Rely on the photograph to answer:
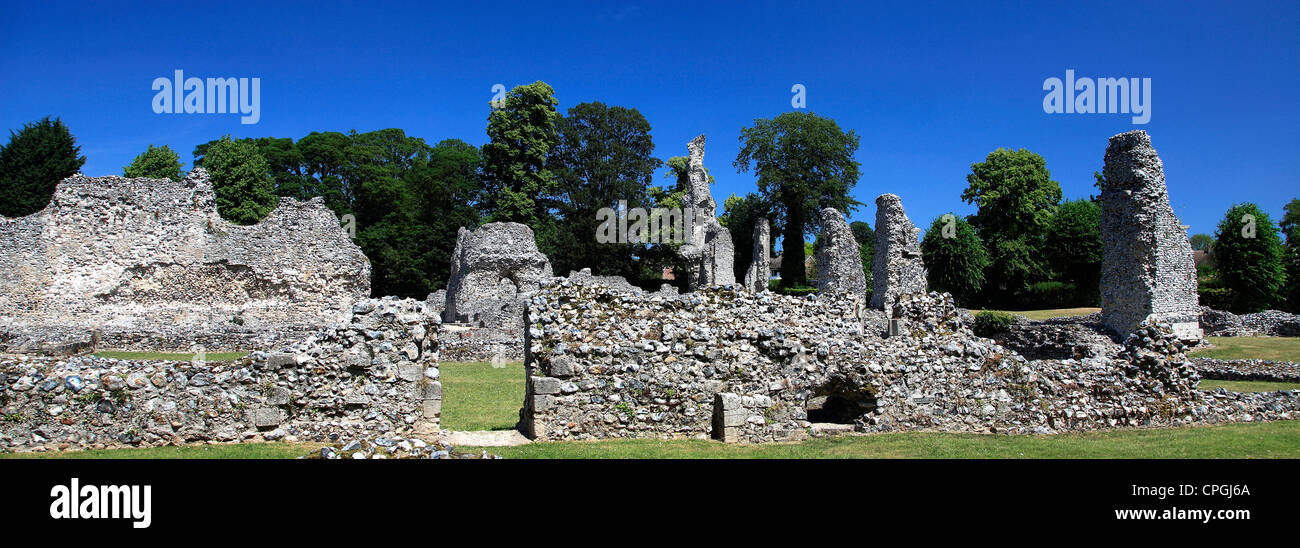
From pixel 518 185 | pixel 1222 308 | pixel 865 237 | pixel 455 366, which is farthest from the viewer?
pixel 865 237

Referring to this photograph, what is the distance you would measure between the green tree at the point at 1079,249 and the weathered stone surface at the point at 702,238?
70.5ft

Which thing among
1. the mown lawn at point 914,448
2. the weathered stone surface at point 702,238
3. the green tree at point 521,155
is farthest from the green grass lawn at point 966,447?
the green tree at point 521,155

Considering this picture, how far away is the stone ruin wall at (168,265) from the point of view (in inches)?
965

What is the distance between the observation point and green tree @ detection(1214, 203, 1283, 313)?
3603 centimetres

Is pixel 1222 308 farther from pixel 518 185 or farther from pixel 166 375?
pixel 166 375

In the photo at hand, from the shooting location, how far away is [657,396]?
30.6 feet

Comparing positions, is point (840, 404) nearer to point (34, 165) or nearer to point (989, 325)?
point (989, 325)

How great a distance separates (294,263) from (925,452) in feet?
86.9

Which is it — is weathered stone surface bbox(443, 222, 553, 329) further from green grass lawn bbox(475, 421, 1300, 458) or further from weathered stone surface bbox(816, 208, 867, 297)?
green grass lawn bbox(475, 421, 1300, 458)

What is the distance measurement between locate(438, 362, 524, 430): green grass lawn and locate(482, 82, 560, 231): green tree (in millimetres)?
28367

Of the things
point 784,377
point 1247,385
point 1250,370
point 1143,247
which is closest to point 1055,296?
point 1143,247

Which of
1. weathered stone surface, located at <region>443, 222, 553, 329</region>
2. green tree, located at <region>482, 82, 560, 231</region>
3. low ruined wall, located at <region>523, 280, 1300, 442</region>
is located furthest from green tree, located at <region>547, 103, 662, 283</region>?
low ruined wall, located at <region>523, 280, 1300, 442</region>

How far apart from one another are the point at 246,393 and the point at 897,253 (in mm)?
25297
